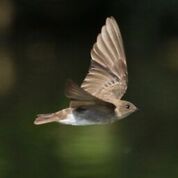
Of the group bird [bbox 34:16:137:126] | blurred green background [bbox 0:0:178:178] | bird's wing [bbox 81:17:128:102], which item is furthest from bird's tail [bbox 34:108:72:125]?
blurred green background [bbox 0:0:178:178]

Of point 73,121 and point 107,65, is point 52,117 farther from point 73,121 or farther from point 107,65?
point 107,65

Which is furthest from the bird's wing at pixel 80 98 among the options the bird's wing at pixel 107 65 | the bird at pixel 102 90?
the bird's wing at pixel 107 65

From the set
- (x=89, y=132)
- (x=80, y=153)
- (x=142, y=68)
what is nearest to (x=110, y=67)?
(x=80, y=153)

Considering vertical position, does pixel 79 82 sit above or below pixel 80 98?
below

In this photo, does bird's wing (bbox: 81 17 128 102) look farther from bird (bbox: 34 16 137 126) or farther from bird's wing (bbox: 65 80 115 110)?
bird's wing (bbox: 65 80 115 110)

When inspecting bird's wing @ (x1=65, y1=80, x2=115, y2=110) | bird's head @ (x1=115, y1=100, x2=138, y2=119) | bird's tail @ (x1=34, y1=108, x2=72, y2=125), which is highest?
bird's wing @ (x1=65, y1=80, x2=115, y2=110)

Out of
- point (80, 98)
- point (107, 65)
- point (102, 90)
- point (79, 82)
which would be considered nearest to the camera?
point (80, 98)

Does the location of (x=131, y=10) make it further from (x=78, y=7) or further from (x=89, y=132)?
(x=89, y=132)

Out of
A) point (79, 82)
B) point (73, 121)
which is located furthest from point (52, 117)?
point (79, 82)
